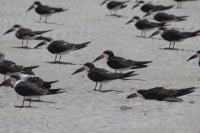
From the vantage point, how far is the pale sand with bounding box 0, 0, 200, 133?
10.2m

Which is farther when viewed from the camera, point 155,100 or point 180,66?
point 180,66

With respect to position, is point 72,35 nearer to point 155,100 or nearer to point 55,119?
point 155,100

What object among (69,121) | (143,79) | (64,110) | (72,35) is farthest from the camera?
(72,35)

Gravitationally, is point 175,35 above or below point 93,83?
above

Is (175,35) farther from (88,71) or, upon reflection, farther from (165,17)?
(88,71)

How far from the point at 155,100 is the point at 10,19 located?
12362 millimetres

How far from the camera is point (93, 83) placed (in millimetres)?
14672

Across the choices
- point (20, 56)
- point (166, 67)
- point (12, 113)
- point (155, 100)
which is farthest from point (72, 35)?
point (12, 113)

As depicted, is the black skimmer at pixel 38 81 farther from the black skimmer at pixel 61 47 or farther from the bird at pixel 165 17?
the bird at pixel 165 17

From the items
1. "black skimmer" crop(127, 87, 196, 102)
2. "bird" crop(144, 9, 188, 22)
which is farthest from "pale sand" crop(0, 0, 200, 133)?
"bird" crop(144, 9, 188, 22)

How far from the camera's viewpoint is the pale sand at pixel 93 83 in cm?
1025

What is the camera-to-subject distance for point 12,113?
10867mm

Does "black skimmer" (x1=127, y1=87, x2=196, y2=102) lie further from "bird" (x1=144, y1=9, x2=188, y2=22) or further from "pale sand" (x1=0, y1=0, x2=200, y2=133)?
"bird" (x1=144, y1=9, x2=188, y2=22)

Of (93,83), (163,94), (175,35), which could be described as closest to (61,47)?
(93,83)
